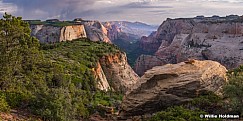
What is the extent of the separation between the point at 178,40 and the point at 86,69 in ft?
234

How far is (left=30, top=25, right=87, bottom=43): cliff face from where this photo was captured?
96.1 metres

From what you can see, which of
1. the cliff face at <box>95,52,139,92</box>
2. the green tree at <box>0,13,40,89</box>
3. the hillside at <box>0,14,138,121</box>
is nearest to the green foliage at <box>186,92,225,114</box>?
the hillside at <box>0,14,138,121</box>

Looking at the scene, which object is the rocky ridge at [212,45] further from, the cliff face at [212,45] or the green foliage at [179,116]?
the green foliage at [179,116]

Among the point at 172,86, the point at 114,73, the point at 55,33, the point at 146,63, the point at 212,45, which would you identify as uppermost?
the point at 55,33

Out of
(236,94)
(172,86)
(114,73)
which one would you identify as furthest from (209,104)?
(114,73)

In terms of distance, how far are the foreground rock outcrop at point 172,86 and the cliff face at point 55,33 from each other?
70782 mm

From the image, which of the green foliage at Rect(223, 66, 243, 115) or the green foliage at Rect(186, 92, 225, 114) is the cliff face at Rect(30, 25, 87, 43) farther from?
the green foliage at Rect(223, 66, 243, 115)

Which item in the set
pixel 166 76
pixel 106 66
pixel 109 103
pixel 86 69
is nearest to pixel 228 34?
pixel 106 66

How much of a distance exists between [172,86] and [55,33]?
251ft

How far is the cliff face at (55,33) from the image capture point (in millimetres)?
96062

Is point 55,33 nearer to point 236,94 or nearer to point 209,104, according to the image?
point 209,104

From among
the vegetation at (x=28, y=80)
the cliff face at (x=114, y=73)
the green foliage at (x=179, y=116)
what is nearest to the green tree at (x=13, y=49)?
the vegetation at (x=28, y=80)

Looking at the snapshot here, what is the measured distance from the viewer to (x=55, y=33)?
319ft

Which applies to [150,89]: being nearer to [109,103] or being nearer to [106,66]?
[109,103]
